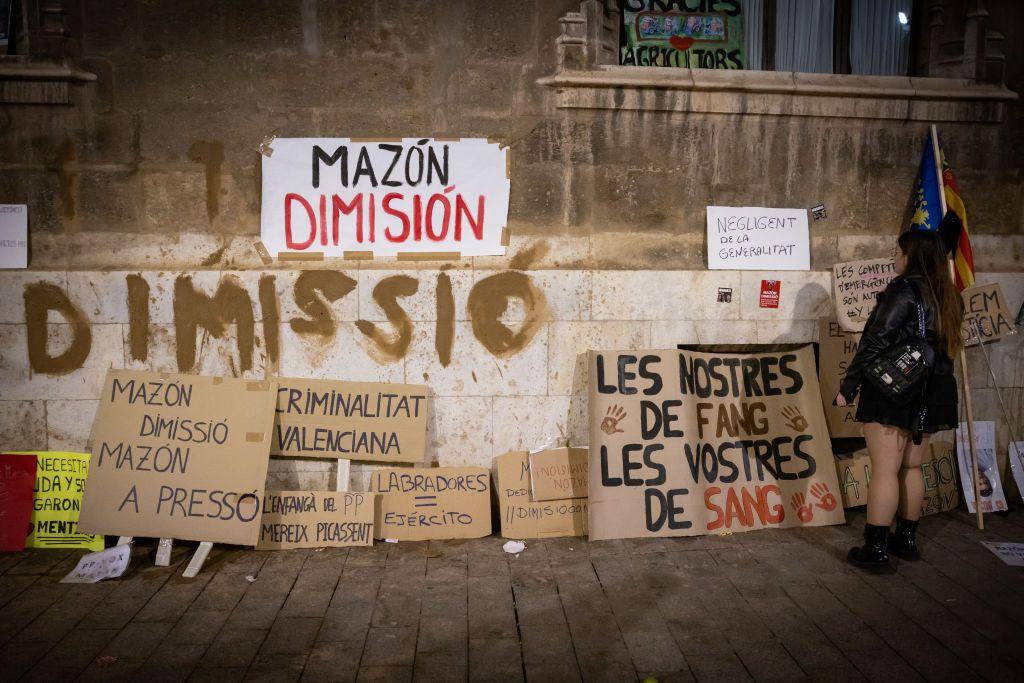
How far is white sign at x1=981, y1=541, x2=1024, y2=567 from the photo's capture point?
187 inches

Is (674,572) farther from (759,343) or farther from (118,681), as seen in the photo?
(118,681)

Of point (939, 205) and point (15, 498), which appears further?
point (939, 205)

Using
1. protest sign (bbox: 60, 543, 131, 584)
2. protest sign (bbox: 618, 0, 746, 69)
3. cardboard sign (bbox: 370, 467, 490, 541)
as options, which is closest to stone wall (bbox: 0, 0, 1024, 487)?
cardboard sign (bbox: 370, 467, 490, 541)

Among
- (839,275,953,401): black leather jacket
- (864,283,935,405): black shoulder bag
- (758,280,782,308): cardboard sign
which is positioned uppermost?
(758,280,782,308): cardboard sign

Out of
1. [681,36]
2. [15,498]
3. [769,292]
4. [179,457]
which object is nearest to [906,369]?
[769,292]

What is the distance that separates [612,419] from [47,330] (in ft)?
13.0

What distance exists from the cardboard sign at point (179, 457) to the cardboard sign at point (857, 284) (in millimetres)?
4205

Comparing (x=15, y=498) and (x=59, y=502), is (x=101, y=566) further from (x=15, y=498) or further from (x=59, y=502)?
(x=15, y=498)

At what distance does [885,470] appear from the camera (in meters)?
4.57

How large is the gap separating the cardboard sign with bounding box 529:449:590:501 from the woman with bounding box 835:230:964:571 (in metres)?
1.80

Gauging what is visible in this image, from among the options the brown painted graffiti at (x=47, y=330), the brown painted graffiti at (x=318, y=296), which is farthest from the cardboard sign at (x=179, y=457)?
the brown painted graffiti at (x=318, y=296)

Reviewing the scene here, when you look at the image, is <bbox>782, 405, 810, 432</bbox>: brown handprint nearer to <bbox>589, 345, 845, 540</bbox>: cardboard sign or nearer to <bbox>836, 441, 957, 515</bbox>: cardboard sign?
<bbox>589, 345, 845, 540</bbox>: cardboard sign

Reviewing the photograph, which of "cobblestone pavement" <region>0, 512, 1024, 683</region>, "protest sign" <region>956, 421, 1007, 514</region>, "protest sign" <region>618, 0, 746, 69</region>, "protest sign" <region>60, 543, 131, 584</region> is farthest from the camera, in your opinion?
"protest sign" <region>618, 0, 746, 69</region>

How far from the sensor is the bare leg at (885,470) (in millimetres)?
4551
